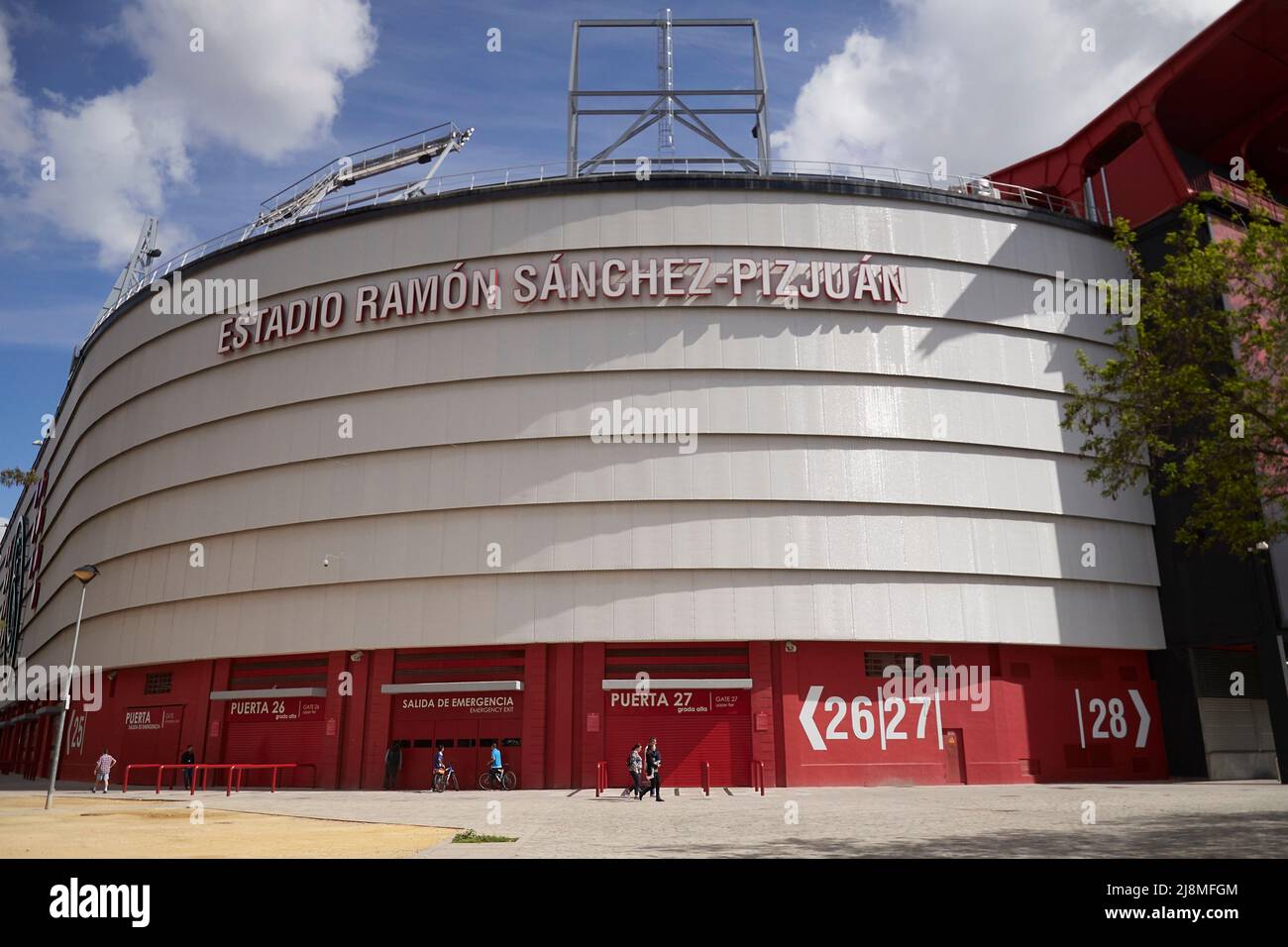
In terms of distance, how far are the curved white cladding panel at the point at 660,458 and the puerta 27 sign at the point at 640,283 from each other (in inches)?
13.4

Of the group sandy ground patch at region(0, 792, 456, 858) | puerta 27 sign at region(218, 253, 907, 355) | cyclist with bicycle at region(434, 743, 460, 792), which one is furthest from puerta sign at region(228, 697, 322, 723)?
puerta 27 sign at region(218, 253, 907, 355)

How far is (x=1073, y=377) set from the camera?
36.1 m

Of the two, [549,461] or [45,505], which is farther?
[45,505]

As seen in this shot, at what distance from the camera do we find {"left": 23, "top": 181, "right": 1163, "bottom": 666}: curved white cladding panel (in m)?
32.3

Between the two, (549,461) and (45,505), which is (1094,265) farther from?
(45,505)

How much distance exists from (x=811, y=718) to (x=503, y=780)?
36.0 ft

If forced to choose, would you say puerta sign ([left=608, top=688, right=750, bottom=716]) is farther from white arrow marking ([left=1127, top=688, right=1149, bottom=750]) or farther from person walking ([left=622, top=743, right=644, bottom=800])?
white arrow marking ([left=1127, top=688, right=1149, bottom=750])

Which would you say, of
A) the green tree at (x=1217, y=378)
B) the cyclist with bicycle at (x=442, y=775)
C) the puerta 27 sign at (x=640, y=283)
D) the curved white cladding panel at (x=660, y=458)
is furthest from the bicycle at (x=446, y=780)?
the green tree at (x=1217, y=378)

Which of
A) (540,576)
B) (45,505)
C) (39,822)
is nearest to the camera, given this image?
(39,822)

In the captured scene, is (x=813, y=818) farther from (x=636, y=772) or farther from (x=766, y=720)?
(x=766, y=720)

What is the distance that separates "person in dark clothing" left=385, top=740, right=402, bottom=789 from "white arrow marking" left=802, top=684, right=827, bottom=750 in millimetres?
14492

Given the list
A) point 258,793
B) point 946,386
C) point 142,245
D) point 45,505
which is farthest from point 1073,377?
point 142,245

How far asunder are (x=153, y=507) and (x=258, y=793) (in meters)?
15.8

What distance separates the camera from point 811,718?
3164 cm
